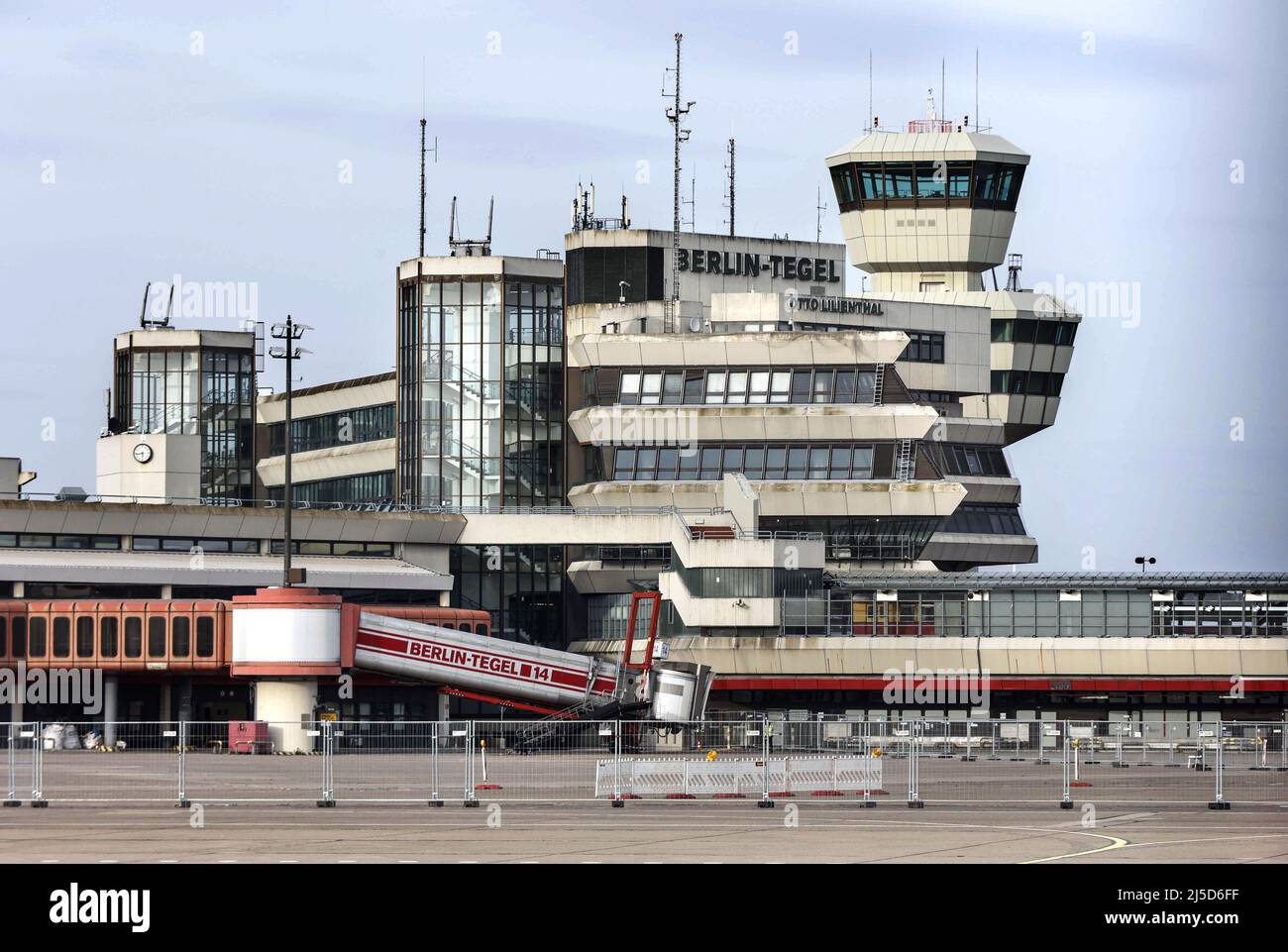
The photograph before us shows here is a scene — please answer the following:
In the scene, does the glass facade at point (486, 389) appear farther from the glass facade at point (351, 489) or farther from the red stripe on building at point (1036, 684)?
the red stripe on building at point (1036, 684)

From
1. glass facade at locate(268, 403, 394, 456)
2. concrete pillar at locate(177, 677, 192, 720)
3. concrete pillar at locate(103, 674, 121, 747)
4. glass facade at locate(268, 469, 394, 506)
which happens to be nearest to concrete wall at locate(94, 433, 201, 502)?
glass facade at locate(268, 469, 394, 506)

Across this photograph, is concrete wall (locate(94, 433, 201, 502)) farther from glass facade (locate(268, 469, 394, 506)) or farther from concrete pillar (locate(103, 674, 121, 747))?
concrete pillar (locate(103, 674, 121, 747))

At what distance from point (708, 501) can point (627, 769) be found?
2611 inches

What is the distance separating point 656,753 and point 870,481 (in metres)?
54.5

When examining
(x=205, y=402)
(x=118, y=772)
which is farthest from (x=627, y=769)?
(x=205, y=402)

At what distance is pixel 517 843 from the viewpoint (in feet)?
121

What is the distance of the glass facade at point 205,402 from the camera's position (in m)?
170

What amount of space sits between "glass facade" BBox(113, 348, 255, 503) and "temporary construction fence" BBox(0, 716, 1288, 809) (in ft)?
306

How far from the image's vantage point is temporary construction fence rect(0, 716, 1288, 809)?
163 feet

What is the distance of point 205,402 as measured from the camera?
170250 mm

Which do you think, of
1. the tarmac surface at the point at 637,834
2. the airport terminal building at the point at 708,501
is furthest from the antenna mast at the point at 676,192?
the tarmac surface at the point at 637,834

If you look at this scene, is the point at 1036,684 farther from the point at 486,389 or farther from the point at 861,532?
the point at 486,389
